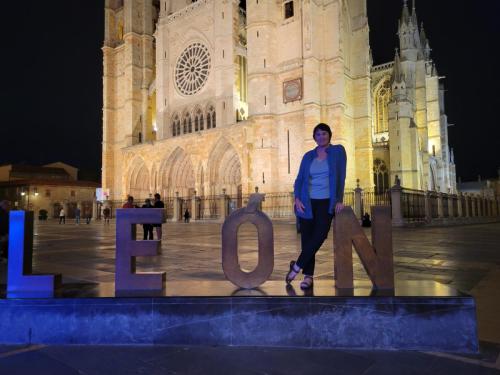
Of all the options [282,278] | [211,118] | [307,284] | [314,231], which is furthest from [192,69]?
[307,284]

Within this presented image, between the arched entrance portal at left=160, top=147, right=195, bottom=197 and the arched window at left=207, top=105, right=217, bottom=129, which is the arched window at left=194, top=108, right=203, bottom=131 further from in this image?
the arched entrance portal at left=160, top=147, right=195, bottom=197

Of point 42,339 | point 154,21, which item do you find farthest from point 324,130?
point 154,21

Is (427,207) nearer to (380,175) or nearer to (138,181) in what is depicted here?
(380,175)

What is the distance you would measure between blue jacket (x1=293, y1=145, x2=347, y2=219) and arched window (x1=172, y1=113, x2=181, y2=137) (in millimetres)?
28889

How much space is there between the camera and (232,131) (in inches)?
1012

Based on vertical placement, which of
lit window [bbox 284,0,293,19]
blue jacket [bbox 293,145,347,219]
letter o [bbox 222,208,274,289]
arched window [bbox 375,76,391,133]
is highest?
lit window [bbox 284,0,293,19]

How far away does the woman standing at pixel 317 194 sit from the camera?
283cm

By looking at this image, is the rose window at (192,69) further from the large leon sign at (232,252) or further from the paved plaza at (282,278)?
the large leon sign at (232,252)

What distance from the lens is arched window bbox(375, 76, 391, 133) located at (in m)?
34.5

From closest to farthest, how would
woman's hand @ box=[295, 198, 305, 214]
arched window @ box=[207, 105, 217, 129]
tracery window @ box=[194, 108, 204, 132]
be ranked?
woman's hand @ box=[295, 198, 305, 214], arched window @ box=[207, 105, 217, 129], tracery window @ box=[194, 108, 204, 132]

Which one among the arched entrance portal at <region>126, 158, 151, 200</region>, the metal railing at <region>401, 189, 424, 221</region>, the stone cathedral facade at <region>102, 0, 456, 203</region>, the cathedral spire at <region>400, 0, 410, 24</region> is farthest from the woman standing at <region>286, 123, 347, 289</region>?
the cathedral spire at <region>400, 0, 410, 24</region>

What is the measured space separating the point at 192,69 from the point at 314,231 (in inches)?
1172

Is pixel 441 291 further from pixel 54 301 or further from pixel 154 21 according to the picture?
pixel 154 21

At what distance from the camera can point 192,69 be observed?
99.6ft
